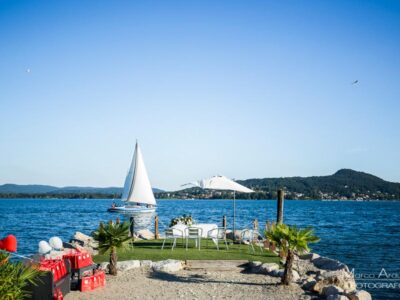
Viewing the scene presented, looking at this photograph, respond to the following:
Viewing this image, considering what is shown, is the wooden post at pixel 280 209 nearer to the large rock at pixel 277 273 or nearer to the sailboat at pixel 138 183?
the large rock at pixel 277 273

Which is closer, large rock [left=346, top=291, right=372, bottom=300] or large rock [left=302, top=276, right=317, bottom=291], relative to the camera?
large rock [left=346, top=291, right=372, bottom=300]

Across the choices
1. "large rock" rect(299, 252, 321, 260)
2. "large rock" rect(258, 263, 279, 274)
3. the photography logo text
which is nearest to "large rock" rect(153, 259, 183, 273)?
"large rock" rect(258, 263, 279, 274)

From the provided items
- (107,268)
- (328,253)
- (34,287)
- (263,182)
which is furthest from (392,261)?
(263,182)

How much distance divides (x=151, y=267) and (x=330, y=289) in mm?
5321

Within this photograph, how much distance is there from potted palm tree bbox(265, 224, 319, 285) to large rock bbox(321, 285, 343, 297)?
0.98 m

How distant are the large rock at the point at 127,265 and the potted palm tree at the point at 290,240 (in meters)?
4.36

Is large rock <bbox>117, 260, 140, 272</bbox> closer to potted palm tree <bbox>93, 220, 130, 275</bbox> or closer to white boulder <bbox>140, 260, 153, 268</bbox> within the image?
white boulder <bbox>140, 260, 153, 268</bbox>

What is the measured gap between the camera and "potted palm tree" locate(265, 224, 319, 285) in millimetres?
11711

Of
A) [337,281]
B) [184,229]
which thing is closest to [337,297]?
[337,281]

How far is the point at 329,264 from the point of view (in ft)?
53.9

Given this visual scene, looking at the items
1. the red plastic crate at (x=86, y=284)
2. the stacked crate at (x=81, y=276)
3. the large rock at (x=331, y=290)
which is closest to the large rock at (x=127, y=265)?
the stacked crate at (x=81, y=276)

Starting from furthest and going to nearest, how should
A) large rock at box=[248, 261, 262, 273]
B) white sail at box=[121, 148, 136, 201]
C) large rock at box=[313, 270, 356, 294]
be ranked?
white sail at box=[121, 148, 136, 201]
large rock at box=[248, 261, 262, 273]
large rock at box=[313, 270, 356, 294]

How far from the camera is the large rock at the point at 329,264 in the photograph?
16.1 metres

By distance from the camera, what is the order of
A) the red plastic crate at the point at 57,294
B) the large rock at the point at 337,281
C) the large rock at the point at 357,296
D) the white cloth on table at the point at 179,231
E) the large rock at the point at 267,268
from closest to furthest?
the red plastic crate at the point at 57,294 → the large rock at the point at 357,296 → the large rock at the point at 337,281 → the large rock at the point at 267,268 → the white cloth on table at the point at 179,231
